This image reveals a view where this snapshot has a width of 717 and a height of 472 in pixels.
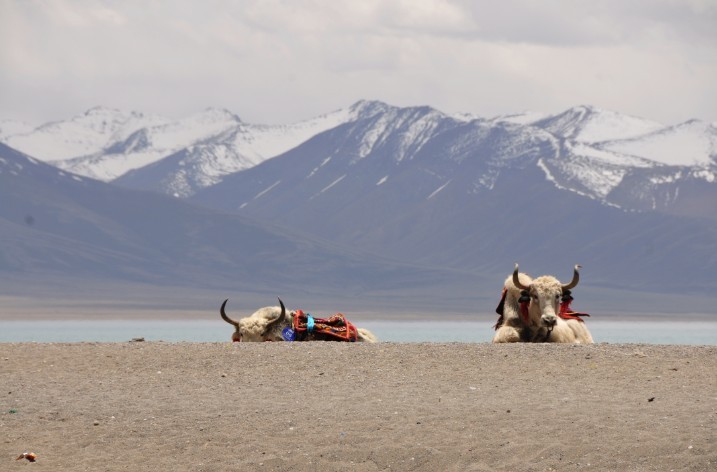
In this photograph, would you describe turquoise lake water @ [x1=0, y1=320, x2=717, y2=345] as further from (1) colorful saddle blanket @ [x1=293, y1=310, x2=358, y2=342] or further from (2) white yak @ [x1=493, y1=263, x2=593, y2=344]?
(2) white yak @ [x1=493, y1=263, x2=593, y2=344]

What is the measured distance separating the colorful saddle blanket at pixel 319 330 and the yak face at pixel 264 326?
1.14ft

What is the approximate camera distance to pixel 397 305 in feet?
517

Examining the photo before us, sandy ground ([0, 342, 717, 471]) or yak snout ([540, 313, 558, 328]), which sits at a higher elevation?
yak snout ([540, 313, 558, 328])

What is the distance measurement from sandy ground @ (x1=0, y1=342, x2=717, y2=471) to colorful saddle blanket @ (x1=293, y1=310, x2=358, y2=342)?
2.03 m

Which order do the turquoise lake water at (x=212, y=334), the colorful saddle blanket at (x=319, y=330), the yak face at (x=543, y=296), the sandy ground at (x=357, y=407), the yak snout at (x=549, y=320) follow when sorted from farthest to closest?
the turquoise lake water at (x=212, y=334) → the colorful saddle blanket at (x=319, y=330) → the yak face at (x=543, y=296) → the yak snout at (x=549, y=320) → the sandy ground at (x=357, y=407)

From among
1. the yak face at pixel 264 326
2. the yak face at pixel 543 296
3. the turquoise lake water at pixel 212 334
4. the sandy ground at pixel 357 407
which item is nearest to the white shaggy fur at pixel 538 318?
the yak face at pixel 543 296

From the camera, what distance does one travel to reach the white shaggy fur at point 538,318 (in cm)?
1903

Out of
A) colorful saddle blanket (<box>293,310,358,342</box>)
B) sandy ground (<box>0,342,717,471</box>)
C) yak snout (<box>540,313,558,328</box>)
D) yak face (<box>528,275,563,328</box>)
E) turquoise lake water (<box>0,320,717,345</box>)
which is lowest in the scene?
sandy ground (<box>0,342,717,471</box>)

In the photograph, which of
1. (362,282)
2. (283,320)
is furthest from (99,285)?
(283,320)

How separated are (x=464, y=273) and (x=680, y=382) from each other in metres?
180

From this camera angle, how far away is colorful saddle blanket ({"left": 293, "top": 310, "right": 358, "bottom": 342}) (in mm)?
19938

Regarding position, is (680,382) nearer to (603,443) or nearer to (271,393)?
(603,443)

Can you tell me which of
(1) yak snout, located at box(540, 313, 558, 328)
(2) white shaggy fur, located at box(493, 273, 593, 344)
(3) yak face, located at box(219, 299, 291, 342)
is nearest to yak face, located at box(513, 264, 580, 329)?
(2) white shaggy fur, located at box(493, 273, 593, 344)

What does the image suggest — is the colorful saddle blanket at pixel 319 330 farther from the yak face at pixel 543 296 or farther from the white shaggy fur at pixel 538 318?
the yak face at pixel 543 296
